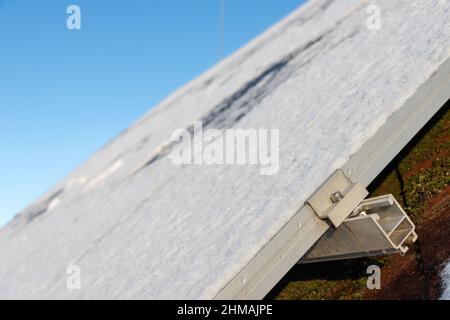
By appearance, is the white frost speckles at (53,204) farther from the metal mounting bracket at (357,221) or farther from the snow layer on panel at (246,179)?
the metal mounting bracket at (357,221)

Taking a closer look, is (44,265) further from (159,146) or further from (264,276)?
(264,276)

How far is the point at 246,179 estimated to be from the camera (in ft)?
10.6
